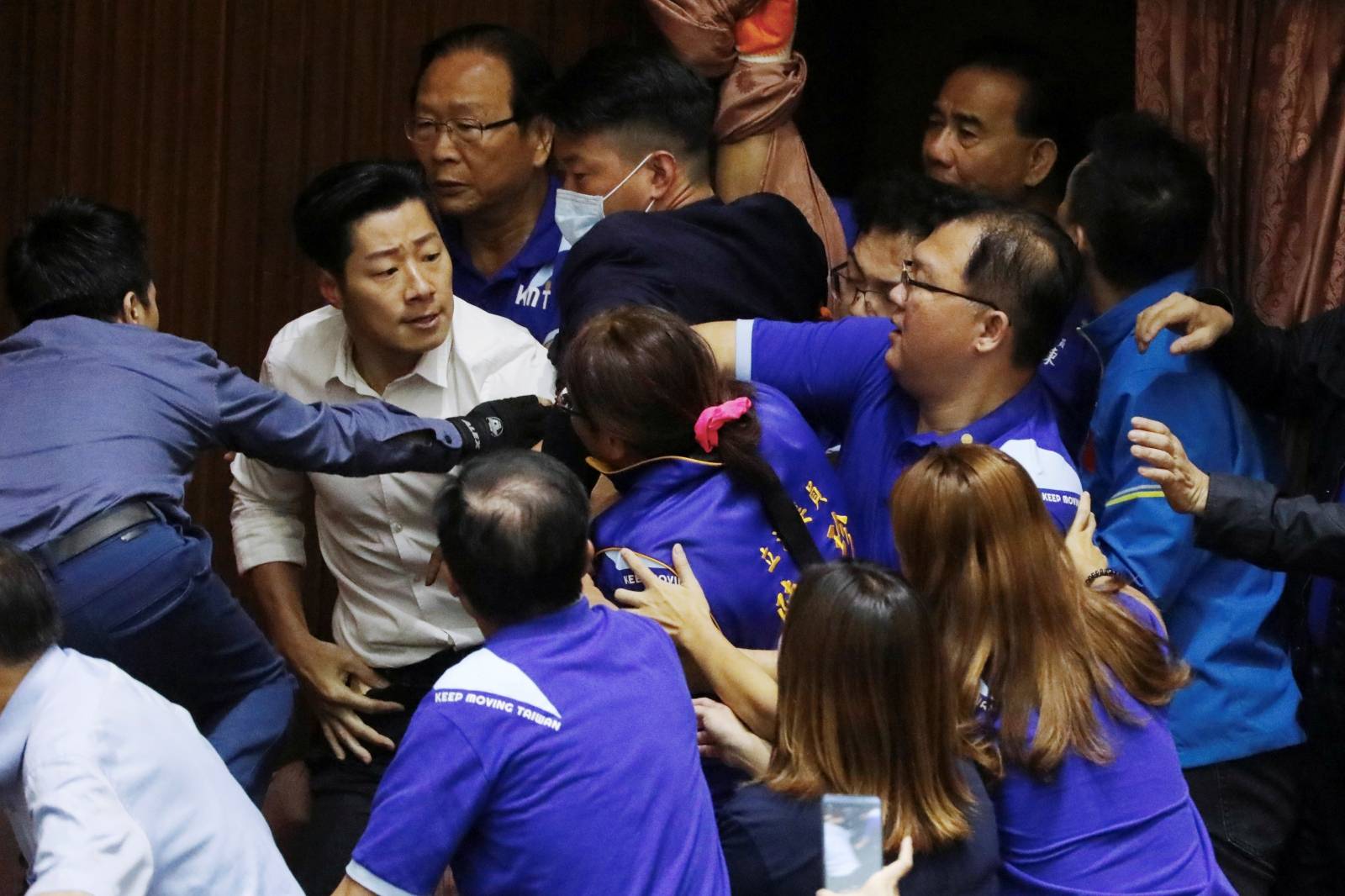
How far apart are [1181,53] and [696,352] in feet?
4.87

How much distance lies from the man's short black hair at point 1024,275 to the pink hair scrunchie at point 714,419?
1.76ft

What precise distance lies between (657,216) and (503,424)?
47 centimetres

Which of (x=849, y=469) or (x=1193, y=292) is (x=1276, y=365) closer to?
(x=1193, y=292)

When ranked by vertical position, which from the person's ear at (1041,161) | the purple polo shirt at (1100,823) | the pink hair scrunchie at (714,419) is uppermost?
→ the person's ear at (1041,161)

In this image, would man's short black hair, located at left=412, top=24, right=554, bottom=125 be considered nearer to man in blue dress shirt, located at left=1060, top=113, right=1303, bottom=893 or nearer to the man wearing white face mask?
the man wearing white face mask

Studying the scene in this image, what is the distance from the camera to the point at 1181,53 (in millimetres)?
3508

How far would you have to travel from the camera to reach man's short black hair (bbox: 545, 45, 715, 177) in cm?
339

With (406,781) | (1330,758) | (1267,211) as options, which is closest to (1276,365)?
(1267,211)

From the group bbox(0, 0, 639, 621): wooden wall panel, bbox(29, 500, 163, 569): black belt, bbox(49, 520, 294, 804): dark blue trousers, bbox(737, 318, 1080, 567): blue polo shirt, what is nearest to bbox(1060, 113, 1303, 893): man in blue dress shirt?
bbox(737, 318, 1080, 567): blue polo shirt

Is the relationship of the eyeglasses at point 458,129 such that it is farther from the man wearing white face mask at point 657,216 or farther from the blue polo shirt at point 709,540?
the blue polo shirt at point 709,540

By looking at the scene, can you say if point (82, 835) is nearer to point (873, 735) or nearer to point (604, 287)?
point (873, 735)

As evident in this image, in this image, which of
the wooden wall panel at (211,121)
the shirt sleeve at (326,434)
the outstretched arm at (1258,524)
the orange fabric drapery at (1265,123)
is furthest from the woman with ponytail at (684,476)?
the wooden wall panel at (211,121)

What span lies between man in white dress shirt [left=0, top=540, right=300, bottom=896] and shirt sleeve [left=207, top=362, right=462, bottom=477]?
1.88 feet

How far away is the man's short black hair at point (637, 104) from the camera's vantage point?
3391 millimetres
